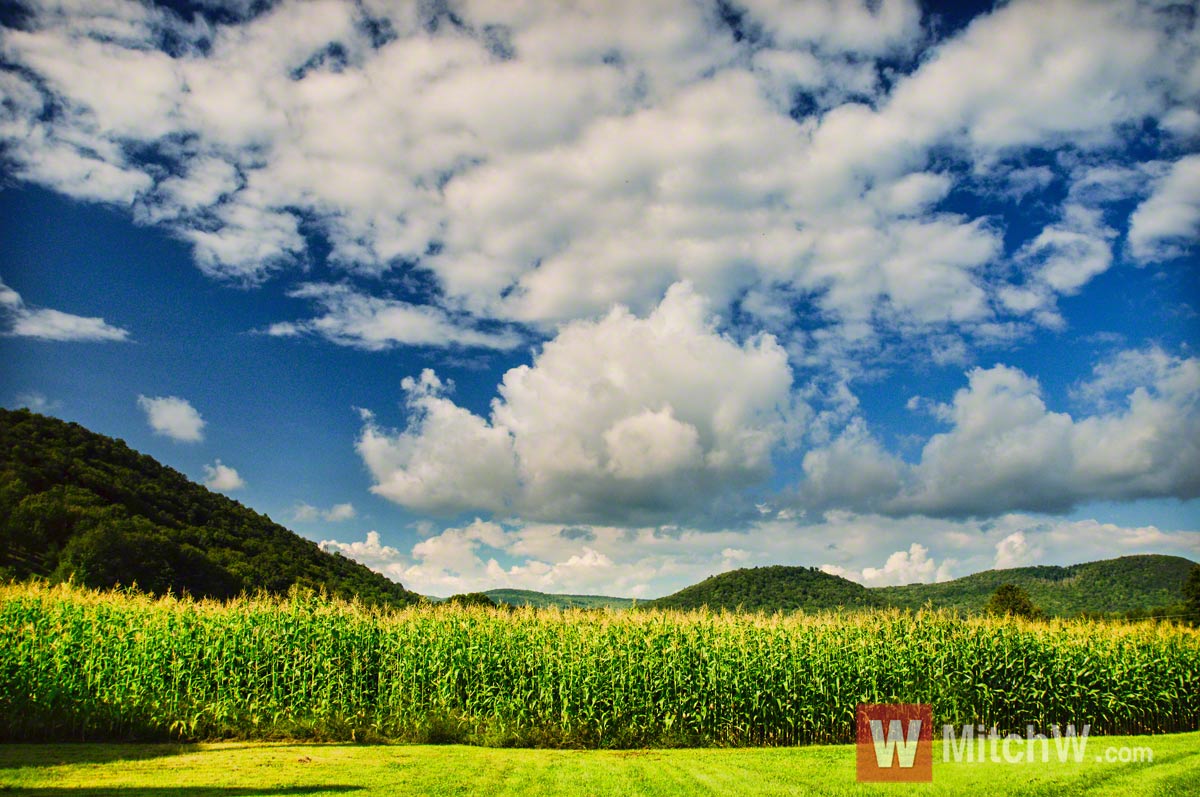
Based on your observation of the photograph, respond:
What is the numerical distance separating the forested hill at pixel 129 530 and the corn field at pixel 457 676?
834 inches

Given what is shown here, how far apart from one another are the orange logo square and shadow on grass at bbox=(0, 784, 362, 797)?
333 inches

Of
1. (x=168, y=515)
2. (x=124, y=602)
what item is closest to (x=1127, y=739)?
(x=124, y=602)

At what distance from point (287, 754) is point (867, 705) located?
1234 cm

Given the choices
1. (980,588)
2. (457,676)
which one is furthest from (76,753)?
(980,588)

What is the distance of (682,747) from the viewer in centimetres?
1455

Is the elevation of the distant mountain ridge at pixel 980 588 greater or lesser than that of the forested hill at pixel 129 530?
lesser

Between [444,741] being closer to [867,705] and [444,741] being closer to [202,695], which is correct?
[202,695]

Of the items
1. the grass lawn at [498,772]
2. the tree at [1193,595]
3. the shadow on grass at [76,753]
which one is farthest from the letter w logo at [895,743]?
the tree at [1193,595]

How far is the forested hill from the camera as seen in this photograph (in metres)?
40.0

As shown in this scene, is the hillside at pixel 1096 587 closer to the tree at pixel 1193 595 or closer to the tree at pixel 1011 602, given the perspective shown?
the tree at pixel 1011 602

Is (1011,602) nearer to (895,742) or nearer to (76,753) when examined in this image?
(895,742)

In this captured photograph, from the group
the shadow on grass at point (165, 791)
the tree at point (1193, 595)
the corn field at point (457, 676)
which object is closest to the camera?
the shadow on grass at point (165, 791)

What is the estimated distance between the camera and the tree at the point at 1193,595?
4521cm

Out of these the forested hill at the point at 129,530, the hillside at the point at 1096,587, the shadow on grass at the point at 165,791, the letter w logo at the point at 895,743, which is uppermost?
the forested hill at the point at 129,530
